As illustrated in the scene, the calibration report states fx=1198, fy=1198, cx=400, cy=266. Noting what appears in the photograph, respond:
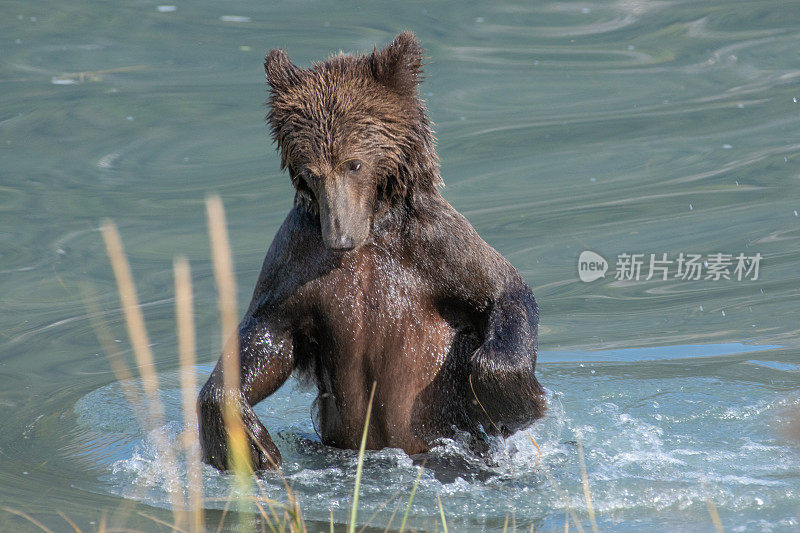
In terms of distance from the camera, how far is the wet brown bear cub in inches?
218

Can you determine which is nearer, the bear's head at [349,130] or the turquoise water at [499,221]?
the bear's head at [349,130]

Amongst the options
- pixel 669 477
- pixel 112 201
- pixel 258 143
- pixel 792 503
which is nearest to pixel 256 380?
pixel 669 477

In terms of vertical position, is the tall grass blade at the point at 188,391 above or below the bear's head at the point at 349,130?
below

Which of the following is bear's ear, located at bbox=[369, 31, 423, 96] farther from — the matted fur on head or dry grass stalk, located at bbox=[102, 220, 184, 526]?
dry grass stalk, located at bbox=[102, 220, 184, 526]

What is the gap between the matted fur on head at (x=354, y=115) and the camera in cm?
534

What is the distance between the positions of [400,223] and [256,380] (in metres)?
1.04

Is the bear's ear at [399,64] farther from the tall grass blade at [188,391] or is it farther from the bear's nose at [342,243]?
the tall grass blade at [188,391]

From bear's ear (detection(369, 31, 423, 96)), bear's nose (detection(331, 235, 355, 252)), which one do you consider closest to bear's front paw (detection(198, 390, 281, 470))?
bear's nose (detection(331, 235, 355, 252))

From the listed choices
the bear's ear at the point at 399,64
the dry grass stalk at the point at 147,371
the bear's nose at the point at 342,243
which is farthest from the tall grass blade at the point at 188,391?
the bear's ear at the point at 399,64

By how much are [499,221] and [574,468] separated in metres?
4.60

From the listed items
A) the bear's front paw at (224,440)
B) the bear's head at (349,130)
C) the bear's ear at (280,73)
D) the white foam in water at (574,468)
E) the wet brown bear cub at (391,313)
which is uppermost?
the bear's ear at (280,73)

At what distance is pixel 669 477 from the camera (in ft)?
19.2

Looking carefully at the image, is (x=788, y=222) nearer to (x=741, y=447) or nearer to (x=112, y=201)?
(x=741, y=447)

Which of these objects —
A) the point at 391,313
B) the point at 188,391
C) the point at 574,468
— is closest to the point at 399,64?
the point at 391,313
